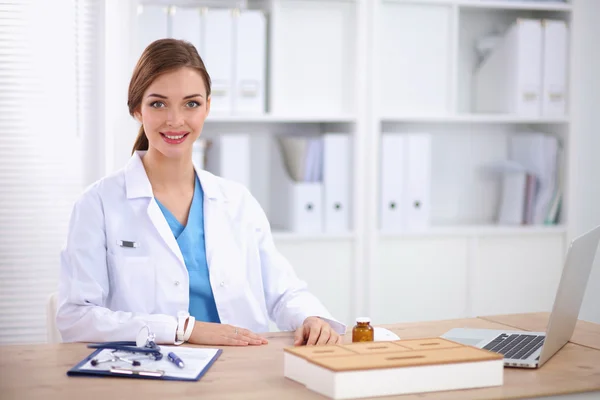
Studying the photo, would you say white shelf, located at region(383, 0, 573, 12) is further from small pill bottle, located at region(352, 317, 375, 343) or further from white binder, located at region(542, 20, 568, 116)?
small pill bottle, located at region(352, 317, 375, 343)

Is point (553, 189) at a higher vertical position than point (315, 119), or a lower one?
lower

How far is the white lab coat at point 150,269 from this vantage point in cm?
203

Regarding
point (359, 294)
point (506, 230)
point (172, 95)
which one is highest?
point (172, 95)

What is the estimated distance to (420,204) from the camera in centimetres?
373

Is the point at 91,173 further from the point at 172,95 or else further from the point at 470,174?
the point at 470,174

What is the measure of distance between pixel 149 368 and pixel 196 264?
65 cm

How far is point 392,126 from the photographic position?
4.00 metres

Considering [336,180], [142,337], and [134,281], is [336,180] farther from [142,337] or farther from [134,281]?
[142,337]

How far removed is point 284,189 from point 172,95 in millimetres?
1539

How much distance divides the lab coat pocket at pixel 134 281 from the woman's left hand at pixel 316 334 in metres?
0.43

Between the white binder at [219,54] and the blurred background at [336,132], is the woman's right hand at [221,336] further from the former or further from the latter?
the white binder at [219,54]

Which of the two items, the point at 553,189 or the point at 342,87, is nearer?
the point at 342,87

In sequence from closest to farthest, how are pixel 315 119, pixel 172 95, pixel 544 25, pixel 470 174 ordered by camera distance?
pixel 172 95, pixel 315 119, pixel 544 25, pixel 470 174

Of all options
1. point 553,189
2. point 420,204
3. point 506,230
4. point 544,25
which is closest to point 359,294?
point 420,204
